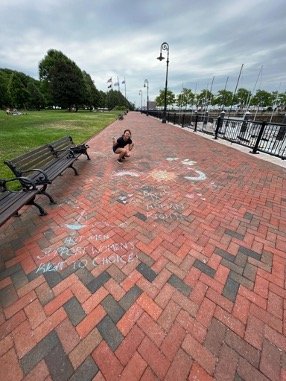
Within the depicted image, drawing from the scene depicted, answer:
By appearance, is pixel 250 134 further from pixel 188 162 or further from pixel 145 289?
pixel 145 289

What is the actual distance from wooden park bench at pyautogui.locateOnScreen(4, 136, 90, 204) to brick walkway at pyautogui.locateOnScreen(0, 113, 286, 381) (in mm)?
509

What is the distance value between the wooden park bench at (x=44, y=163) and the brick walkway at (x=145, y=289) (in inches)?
20.0

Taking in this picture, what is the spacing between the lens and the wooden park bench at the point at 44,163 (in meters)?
3.35

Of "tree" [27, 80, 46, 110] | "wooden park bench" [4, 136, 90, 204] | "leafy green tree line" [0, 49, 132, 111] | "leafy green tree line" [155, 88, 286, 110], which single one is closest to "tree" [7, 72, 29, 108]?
"leafy green tree line" [0, 49, 132, 111]

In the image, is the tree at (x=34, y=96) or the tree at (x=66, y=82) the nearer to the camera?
the tree at (x=66, y=82)

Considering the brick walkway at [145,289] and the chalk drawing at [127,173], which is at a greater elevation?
the brick walkway at [145,289]

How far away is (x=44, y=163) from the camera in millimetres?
Result: 4371

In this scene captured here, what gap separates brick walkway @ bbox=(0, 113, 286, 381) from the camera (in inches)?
57.4

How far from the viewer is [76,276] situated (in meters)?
2.14

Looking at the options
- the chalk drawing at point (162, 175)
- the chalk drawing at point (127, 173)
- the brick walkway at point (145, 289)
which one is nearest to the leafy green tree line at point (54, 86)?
the chalk drawing at point (127, 173)

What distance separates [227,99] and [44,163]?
87913 millimetres

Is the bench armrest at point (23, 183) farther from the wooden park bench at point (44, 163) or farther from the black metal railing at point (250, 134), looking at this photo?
the black metal railing at point (250, 134)

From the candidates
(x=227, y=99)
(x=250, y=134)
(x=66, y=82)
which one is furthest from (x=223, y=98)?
(x=250, y=134)

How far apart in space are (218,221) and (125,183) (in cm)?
237
